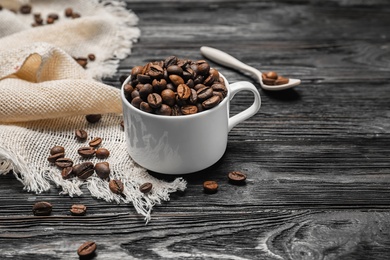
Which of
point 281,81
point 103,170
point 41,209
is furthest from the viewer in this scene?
point 281,81

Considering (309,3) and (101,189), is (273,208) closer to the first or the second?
(101,189)

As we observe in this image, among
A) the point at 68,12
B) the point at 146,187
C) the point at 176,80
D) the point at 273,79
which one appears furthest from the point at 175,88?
the point at 68,12

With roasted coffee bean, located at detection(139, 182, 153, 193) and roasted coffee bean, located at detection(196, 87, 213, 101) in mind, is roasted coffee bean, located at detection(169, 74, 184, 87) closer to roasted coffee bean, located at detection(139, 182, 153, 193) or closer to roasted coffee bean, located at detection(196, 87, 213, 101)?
roasted coffee bean, located at detection(196, 87, 213, 101)

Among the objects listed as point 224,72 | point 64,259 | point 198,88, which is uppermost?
point 198,88

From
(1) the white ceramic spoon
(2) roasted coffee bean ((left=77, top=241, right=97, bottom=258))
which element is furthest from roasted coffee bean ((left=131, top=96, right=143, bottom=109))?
(1) the white ceramic spoon

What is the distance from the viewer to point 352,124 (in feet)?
5.22

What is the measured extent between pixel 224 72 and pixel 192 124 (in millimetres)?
600

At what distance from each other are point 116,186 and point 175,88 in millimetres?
254

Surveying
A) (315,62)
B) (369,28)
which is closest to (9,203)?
(315,62)

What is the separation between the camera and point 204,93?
131 centimetres

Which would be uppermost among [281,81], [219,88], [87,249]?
[219,88]

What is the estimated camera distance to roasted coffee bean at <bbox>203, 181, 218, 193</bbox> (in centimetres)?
131

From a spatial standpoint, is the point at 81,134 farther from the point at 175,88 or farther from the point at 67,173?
the point at 175,88

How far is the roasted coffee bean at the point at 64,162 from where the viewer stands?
139 cm
